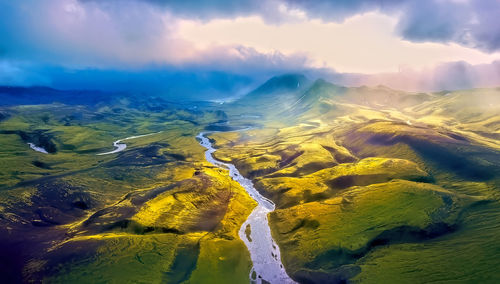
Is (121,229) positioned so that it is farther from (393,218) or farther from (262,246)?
(393,218)

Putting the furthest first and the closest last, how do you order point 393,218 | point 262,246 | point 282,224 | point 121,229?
1. point 282,224
2. point 121,229
3. point 393,218
4. point 262,246

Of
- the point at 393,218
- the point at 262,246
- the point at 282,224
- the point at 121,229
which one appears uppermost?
the point at 393,218

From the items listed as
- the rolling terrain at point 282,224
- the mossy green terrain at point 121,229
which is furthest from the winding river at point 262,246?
the mossy green terrain at point 121,229

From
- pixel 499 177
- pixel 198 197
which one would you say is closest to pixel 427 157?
pixel 499 177

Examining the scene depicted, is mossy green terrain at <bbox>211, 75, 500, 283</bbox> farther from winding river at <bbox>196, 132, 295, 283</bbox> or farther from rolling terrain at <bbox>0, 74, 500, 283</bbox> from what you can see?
winding river at <bbox>196, 132, 295, 283</bbox>

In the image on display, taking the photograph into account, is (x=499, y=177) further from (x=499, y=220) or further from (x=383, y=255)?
(x=383, y=255)

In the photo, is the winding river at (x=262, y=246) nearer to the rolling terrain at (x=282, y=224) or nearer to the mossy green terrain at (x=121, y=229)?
the rolling terrain at (x=282, y=224)

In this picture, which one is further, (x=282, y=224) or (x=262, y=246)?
(x=282, y=224)

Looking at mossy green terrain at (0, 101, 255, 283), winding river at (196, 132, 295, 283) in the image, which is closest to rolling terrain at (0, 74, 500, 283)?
mossy green terrain at (0, 101, 255, 283)

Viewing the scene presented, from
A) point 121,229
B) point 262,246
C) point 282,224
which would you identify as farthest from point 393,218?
point 121,229

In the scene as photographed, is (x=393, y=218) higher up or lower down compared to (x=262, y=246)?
higher up

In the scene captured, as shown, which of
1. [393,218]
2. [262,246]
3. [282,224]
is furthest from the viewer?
[282,224]
